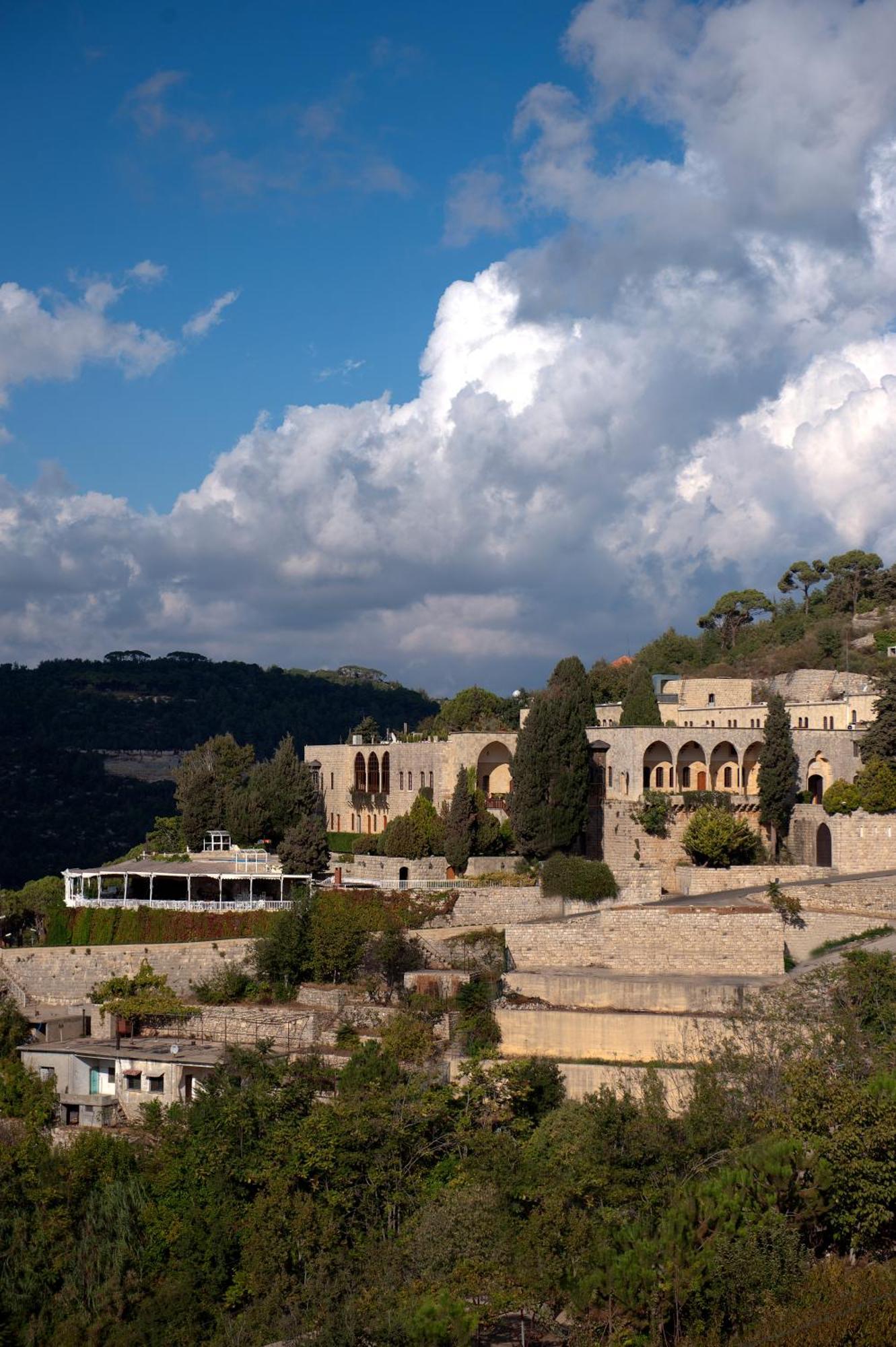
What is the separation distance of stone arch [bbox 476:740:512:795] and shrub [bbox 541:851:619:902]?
642 centimetres

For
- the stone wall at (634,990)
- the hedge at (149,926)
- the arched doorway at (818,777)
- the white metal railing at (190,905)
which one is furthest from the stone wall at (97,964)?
the arched doorway at (818,777)

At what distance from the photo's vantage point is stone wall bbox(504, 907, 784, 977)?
1109 inches

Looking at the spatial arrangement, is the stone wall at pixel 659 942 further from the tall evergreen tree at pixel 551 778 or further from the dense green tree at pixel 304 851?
the dense green tree at pixel 304 851

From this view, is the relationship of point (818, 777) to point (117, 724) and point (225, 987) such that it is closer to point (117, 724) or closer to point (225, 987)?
point (225, 987)

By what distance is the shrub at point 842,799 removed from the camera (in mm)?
34969

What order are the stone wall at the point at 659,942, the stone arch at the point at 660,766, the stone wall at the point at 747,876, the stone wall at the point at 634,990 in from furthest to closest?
the stone arch at the point at 660,766 < the stone wall at the point at 747,876 < the stone wall at the point at 659,942 < the stone wall at the point at 634,990

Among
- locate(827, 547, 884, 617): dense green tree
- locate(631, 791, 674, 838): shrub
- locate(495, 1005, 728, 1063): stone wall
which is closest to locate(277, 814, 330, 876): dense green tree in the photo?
locate(631, 791, 674, 838): shrub

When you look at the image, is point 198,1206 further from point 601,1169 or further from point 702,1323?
point 702,1323

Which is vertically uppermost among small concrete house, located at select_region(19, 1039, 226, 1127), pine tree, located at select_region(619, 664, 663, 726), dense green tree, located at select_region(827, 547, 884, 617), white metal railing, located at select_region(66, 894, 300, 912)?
dense green tree, located at select_region(827, 547, 884, 617)

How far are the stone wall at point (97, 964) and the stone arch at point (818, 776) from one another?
16.2m

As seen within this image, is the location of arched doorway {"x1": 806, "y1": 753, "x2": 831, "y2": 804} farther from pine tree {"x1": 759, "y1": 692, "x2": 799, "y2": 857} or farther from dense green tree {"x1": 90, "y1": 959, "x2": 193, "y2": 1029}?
dense green tree {"x1": 90, "y1": 959, "x2": 193, "y2": 1029}

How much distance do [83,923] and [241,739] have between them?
76.1 metres

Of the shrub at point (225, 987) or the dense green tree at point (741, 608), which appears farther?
the dense green tree at point (741, 608)

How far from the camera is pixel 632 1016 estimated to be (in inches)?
1024
